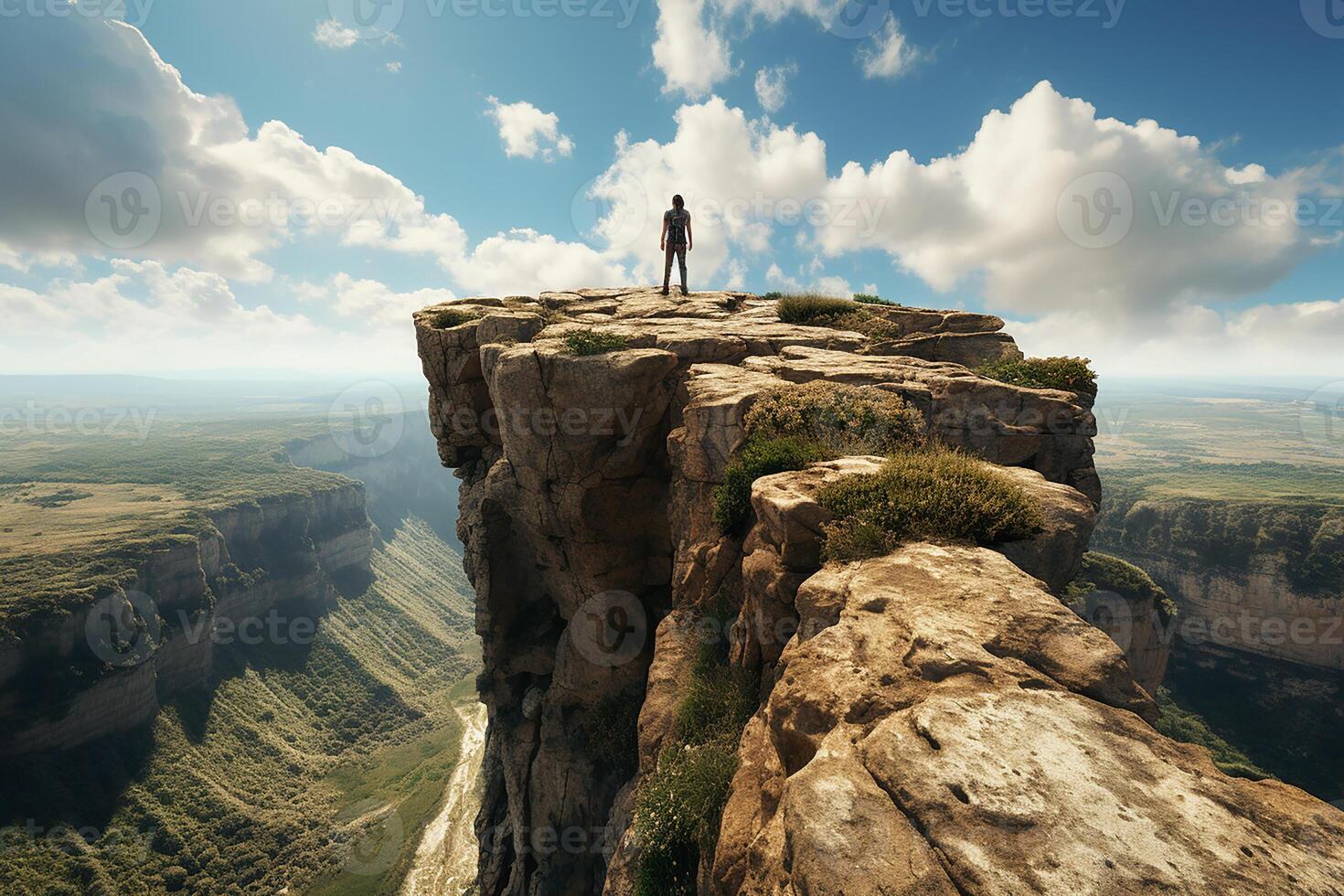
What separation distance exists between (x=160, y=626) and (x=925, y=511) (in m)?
127

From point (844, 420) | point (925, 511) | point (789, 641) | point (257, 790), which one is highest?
point (844, 420)

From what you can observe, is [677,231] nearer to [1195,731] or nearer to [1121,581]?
[1121,581]

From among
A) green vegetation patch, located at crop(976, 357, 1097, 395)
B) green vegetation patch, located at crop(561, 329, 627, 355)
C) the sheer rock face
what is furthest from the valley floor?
green vegetation patch, located at crop(976, 357, 1097, 395)

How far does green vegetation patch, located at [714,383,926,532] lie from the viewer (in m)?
11.5

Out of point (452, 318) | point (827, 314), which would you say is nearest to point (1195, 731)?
point (827, 314)

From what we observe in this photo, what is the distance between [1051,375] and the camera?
15.8 m

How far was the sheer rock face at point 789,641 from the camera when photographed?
4.09 metres

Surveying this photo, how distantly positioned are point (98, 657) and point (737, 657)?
364ft

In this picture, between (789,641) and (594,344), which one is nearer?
(789,641)

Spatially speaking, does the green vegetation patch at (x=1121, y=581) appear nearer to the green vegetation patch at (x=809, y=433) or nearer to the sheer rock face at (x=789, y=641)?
the sheer rock face at (x=789, y=641)

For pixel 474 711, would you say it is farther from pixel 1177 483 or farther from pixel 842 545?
pixel 1177 483

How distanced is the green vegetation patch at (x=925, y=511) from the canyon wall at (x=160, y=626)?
111m

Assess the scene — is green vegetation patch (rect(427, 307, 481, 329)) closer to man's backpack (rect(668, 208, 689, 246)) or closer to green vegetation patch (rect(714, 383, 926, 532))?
man's backpack (rect(668, 208, 689, 246))

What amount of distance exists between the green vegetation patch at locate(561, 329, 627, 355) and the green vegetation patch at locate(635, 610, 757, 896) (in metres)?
12.5
